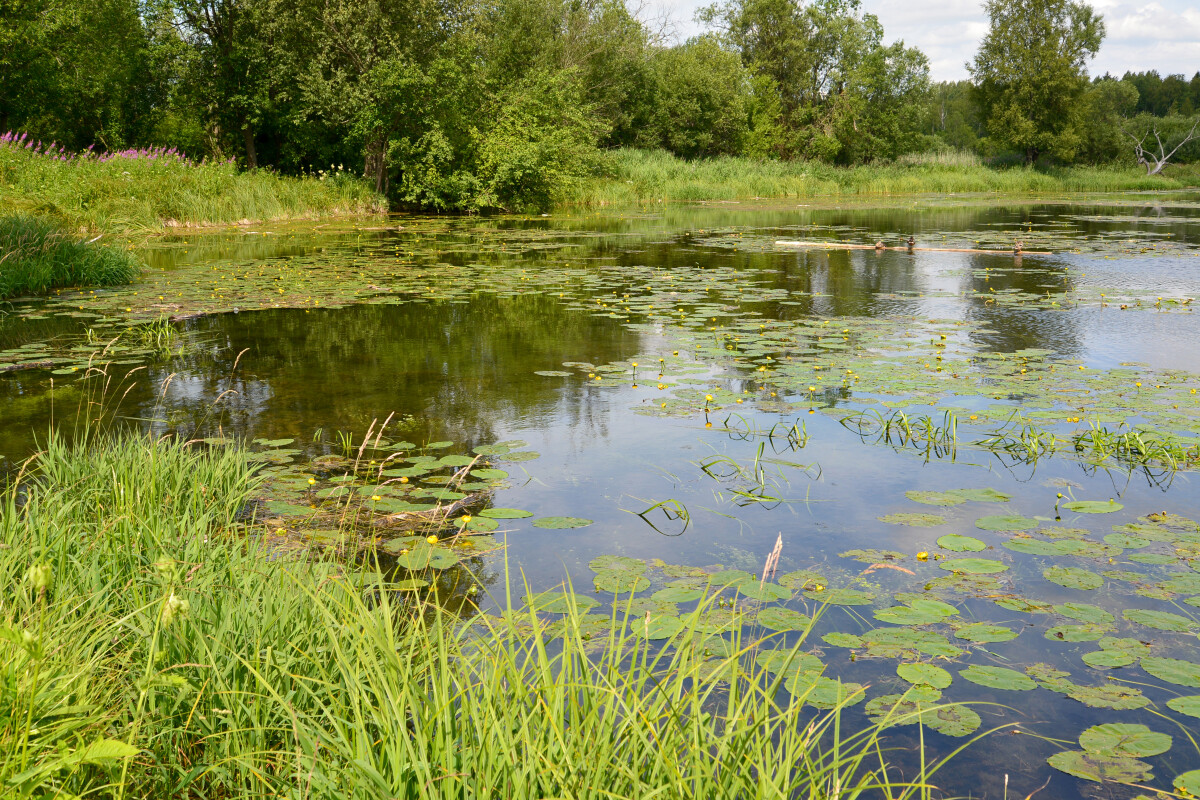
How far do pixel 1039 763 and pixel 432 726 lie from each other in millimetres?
1640

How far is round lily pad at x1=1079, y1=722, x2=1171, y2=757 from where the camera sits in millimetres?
2303

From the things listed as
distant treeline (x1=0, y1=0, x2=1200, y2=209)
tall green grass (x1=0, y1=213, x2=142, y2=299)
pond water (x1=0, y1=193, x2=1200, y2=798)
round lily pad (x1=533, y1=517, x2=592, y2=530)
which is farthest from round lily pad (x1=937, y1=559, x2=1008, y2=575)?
distant treeline (x1=0, y1=0, x2=1200, y2=209)

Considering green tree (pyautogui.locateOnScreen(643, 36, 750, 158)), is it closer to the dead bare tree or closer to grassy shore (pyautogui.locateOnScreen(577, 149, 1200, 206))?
grassy shore (pyautogui.locateOnScreen(577, 149, 1200, 206))

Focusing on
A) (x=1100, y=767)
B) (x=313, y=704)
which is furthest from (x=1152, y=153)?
(x=313, y=704)

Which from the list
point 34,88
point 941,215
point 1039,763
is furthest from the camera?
point 34,88

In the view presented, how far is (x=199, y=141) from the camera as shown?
29.8 metres

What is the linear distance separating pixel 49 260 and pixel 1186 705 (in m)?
11.7

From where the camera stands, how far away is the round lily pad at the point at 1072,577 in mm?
3246

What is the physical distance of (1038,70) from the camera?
143 feet

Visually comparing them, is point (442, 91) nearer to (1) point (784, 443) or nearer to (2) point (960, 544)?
(1) point (784, 443)

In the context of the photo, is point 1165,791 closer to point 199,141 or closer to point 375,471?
point 375,471

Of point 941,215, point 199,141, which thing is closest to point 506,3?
point 199,141

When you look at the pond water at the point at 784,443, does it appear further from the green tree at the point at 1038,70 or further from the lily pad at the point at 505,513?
the green tree at the point at 1038,70

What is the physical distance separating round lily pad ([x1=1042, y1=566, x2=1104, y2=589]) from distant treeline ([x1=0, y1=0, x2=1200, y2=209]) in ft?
71.5
